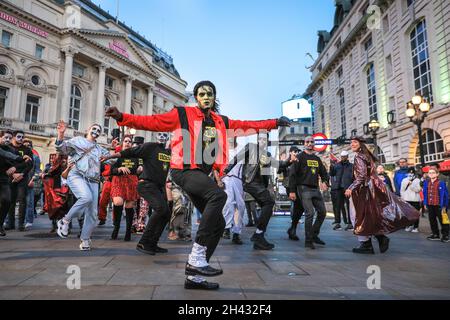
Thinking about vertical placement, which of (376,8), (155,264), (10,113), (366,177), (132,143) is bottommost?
(155,264)

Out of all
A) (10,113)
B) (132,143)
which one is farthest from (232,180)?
(10,113)

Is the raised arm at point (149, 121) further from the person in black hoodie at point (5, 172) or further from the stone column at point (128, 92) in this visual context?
the stone column at point (128, 92)

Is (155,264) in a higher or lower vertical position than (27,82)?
lower

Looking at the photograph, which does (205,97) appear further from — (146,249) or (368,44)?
(368,44)

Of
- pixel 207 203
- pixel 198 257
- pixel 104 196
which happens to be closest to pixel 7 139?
pixel 104 196

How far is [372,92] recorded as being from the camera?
2752 cm

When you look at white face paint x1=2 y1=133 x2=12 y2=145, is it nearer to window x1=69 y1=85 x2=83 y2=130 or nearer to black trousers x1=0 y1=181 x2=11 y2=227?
black trousers x1=0 y1=181 x2=11 y2=227

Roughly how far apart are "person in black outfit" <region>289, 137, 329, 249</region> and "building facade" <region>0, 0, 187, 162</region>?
29.7 m

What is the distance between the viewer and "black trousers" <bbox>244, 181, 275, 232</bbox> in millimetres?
5289

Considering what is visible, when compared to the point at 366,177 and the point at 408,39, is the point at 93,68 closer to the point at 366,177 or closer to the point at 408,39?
the point at 408,39

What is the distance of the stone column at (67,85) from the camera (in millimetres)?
32125

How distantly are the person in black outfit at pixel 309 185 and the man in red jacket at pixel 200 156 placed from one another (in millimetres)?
2706

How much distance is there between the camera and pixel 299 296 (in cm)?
241
